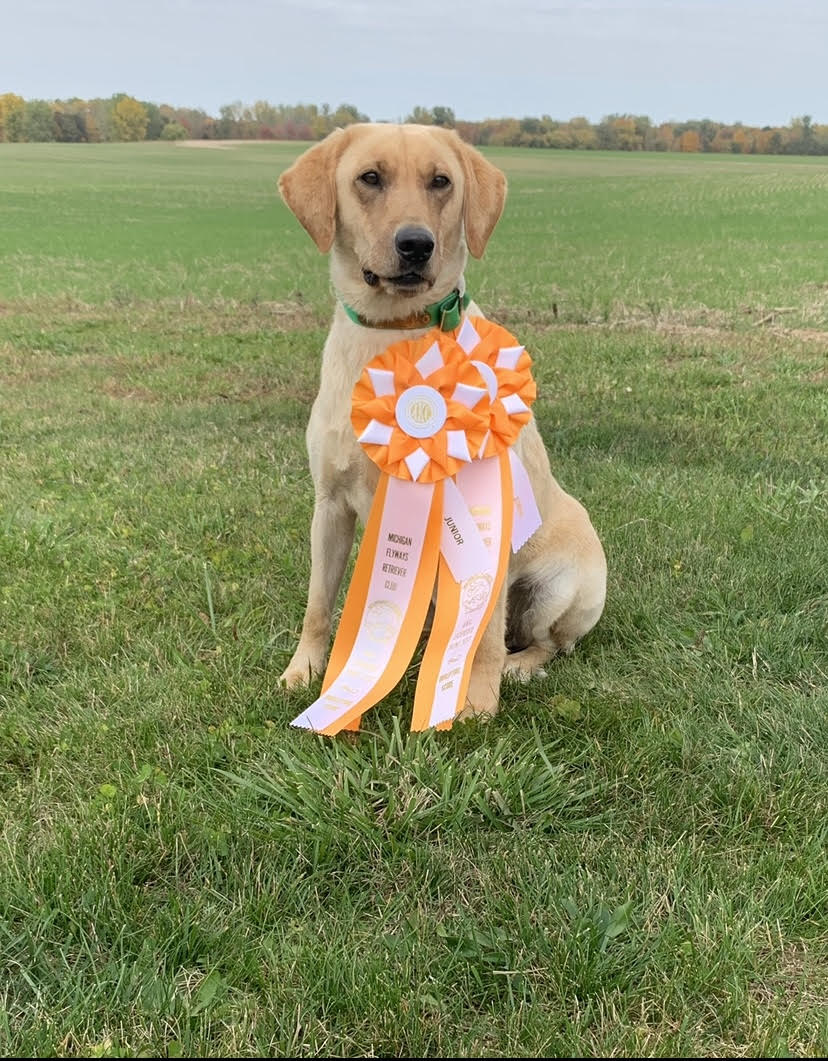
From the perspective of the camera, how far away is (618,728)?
95.7 inches

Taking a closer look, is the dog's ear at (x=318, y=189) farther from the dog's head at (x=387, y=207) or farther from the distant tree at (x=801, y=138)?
the distant tree at (x=801, y=138)

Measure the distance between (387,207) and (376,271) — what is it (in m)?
→ 0.23

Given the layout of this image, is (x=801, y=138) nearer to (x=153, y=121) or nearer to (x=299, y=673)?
(x=153, y=121)

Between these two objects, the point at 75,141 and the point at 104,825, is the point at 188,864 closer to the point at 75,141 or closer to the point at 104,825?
the point at 104,825

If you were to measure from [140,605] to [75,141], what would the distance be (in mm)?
75326

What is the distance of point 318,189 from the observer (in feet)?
8.81

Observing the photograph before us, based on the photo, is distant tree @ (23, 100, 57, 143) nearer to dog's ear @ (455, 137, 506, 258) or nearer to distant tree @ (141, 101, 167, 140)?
distant tree @ (141, 101, 167, 140)

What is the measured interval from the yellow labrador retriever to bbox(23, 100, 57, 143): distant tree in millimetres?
70873

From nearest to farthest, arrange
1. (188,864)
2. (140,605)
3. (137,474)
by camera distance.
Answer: (188,864) → (140,605) → (137,474)

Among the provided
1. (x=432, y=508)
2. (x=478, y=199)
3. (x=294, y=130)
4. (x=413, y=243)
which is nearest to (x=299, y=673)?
(x=432, y=508)

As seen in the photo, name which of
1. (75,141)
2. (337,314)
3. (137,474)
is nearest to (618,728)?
(337,314)

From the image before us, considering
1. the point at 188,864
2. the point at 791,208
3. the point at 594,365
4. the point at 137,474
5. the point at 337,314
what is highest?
the point at 791,208

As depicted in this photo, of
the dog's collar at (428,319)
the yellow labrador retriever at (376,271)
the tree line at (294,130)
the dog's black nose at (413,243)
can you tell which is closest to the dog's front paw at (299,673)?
the yellow labrador retriever at (376,271)

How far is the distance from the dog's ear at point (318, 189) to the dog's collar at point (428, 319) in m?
0.29
